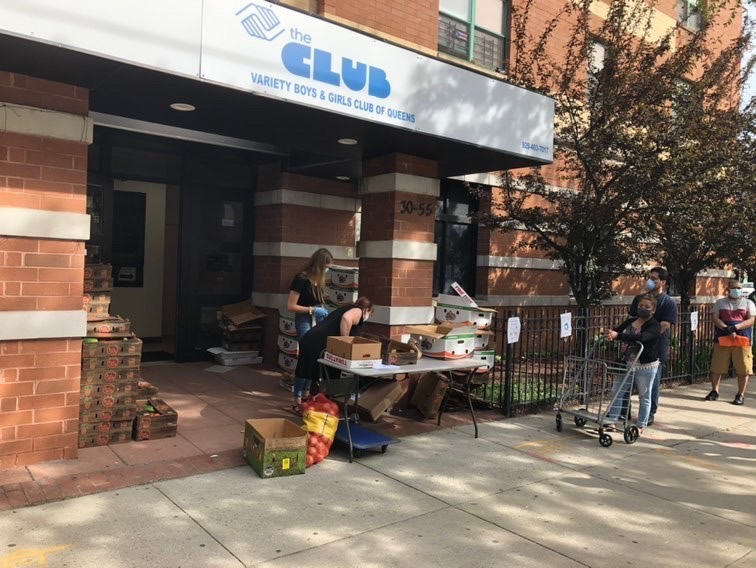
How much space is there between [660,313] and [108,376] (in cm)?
587

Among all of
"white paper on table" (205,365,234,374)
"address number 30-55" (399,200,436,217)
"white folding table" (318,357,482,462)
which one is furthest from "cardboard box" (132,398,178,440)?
"address number 30-55" (399,200,436,217)

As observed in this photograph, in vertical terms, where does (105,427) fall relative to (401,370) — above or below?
below

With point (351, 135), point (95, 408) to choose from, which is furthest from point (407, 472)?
point (351, 135)

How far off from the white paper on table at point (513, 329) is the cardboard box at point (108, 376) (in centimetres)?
398

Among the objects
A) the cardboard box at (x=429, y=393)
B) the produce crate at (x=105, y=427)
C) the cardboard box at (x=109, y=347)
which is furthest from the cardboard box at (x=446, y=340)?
the produce crate at (x=105, y=427)

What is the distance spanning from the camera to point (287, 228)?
8.84 metres

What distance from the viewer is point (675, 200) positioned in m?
8.40

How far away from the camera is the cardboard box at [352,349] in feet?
17.9

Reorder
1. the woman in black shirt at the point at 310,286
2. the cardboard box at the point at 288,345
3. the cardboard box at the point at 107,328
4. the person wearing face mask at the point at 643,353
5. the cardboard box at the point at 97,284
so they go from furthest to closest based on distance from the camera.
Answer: the cardboard box at the point at 288,345 → the woman in black shirt at the point at 310,286 → the person wearing face mask at the point at 643,353 → the cardboard box at the point at 97,284 → the cardboard box at the point at 107,328

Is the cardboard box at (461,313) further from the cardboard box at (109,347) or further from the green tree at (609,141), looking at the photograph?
the cardboard box at (109,347)

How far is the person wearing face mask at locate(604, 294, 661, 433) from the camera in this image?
255 inches

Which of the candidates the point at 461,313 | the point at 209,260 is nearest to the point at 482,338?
the point at 461,313

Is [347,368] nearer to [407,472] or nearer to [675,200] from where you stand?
[407,472]

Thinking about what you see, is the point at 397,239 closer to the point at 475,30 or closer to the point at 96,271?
the point at 96,271
